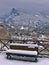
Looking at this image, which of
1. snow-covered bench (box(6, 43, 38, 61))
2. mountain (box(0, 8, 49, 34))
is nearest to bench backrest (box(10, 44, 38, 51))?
snow-covered bench (box(6, 43, 38, 61))

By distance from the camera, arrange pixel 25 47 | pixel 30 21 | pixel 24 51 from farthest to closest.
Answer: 1. pixel 30 21
2. pixel 25 47
3. pixel 24 51

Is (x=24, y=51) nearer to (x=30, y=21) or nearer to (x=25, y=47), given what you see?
(x=25, y=47)

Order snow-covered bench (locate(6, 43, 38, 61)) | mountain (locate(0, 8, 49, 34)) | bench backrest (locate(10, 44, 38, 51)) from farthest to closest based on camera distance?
1. mountain (locate(0, 8, 49, 34))
2. bench backrest (locate(10, 44, 38, 51))
3. snow-covered bench (locate(6, 43, 38, 61))

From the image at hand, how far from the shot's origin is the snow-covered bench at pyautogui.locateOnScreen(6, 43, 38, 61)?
8023 millimetres

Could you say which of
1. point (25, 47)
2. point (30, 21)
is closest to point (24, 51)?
point (25, 47)

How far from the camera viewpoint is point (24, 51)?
820cm

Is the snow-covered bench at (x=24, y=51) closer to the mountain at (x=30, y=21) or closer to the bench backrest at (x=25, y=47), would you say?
the bench backrest at (x=25, y=47)

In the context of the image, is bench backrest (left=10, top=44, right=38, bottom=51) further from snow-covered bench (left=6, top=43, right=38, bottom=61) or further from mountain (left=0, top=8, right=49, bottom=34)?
mountain (left=0, top=8, right=49, bottom=34)

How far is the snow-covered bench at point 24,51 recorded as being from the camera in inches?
316

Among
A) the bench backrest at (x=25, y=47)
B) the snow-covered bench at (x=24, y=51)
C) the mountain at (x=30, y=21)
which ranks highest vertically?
the bench backrest at (x=25, y=47)

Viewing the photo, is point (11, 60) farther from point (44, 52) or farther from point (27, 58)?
point (44, 52)

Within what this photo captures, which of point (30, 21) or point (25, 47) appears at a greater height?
point (25, 47)

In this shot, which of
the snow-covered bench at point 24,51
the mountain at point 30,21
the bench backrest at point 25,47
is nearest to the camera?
the snow-covered bench at point 24,51

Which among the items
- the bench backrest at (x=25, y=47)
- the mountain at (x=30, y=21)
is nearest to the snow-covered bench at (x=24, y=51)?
the bench backrest at (x=25, y=47)
